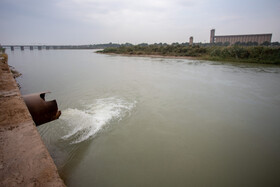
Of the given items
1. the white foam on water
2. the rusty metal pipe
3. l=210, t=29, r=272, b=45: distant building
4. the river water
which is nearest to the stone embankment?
the rusty metal pipe

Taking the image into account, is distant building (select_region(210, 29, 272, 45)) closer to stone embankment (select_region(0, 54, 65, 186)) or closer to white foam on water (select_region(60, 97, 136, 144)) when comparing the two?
white foam on water (select_region(60, 97, 136, 144))

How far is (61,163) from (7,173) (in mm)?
2637

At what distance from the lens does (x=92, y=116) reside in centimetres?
563

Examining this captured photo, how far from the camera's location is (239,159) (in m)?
3.79

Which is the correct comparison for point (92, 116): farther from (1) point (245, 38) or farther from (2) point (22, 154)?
(1) point (245, 38)

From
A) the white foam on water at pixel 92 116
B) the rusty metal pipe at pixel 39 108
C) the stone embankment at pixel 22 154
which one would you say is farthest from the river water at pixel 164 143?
the stone embankment at pixel 22 154

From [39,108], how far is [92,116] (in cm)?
334

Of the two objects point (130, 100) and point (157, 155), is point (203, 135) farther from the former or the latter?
point (130, 100)

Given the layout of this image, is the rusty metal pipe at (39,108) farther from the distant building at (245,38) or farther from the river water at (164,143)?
the distant building at (245,38)

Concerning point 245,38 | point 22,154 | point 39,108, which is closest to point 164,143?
point 39,108

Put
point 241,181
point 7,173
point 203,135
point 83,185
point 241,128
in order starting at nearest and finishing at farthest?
point 7,173 → point 83,185 → point 241,181 → point 203,135 → point 241,128

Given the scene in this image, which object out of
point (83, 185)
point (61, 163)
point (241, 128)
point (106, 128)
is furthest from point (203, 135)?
point (61, 163)

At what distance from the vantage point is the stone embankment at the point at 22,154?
1.04m

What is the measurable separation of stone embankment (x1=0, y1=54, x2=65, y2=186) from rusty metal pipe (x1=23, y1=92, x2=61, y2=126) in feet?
1.53
